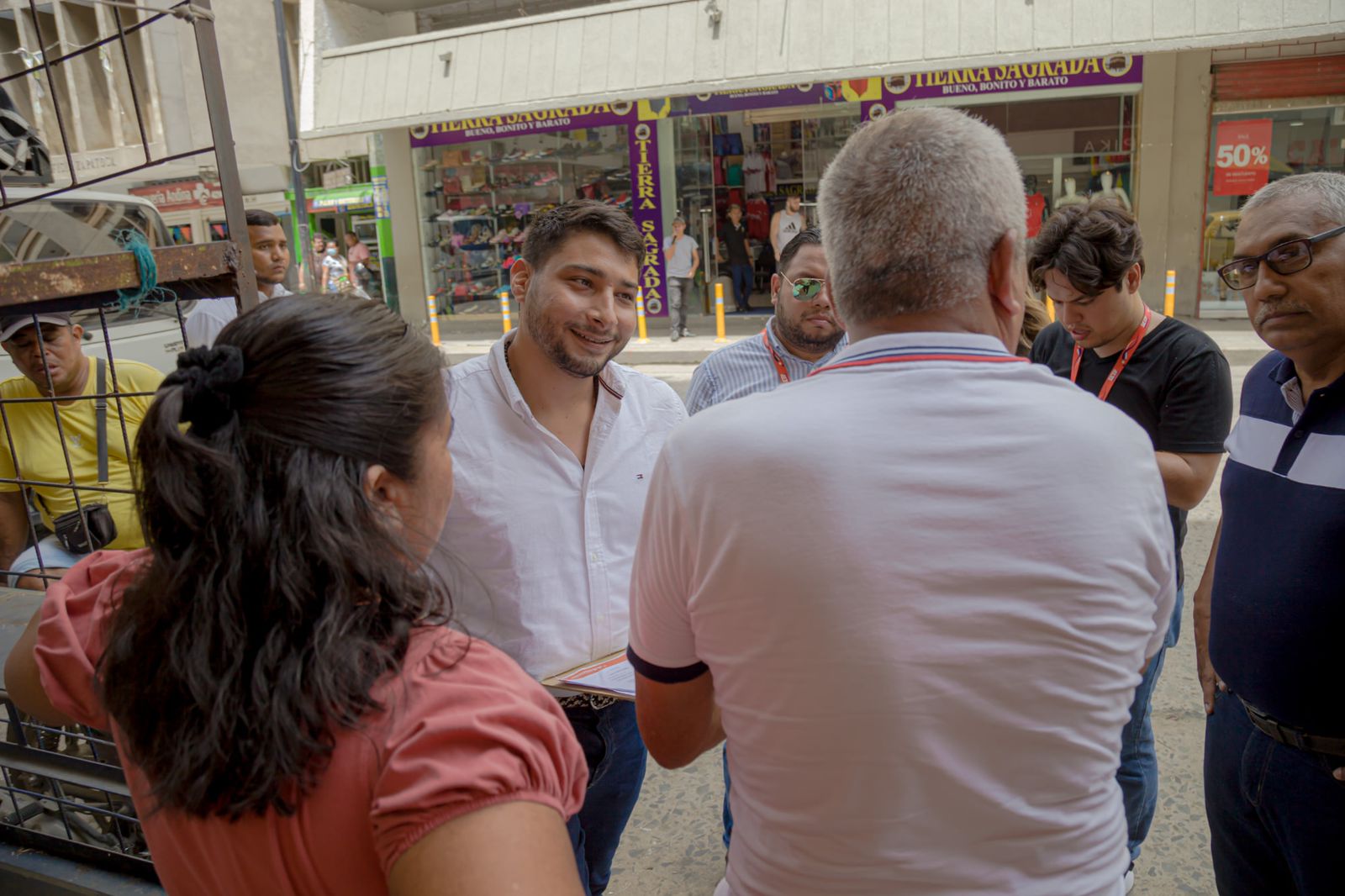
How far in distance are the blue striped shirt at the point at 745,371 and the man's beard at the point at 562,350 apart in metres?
0.80

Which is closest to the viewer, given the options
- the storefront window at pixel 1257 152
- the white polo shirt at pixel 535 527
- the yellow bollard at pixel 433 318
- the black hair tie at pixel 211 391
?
the black hair tie at pixel 211 391

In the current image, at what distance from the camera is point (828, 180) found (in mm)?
1219

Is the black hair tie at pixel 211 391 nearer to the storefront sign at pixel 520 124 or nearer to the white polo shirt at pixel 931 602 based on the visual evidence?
the white polo shirt at pixel 931 602

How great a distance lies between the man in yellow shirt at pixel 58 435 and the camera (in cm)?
289

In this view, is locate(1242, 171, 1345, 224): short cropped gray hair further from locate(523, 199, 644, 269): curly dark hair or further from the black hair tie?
the black hair tie

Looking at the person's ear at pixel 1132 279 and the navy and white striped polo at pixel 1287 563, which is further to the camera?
the person's ear at pixel 1132 279

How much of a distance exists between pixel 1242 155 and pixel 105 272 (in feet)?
49.3

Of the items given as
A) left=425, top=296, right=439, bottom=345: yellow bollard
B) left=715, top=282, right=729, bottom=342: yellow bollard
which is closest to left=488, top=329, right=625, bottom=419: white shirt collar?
left=715, top=282, right=729, bottom=342: yellow bollard

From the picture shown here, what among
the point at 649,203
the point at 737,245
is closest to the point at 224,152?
the point at 737,245

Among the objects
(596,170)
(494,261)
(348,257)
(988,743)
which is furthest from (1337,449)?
(348,257)

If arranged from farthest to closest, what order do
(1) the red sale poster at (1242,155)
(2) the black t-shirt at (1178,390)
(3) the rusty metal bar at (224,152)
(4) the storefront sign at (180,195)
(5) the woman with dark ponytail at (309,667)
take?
(4) the storefront sign at (180,195) < (1) the red sale poster at (1242,155) < (2) the black t-shirt at (1178,390) < (3) the rusty metal bar at (224,152) < (5) the woman with dark ponytail at (309,667)

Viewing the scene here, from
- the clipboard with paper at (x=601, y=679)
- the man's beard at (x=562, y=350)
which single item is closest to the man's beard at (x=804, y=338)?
the man's beard at (x=562, y=350)

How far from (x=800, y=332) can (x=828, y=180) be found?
65.4 inches

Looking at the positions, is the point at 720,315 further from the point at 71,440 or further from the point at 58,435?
the point at 58,435
